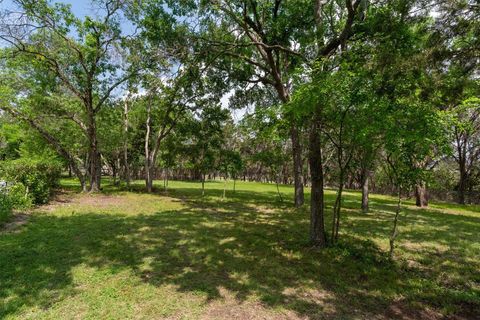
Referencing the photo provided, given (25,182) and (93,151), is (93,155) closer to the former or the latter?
(93,151)

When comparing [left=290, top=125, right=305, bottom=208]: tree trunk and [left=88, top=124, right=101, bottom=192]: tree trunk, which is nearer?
[left=290, top=125, right=305, bottom=208]: tree trunk

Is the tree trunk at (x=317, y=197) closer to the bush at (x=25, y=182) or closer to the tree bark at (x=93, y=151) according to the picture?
the bush at (x=25, y=182)

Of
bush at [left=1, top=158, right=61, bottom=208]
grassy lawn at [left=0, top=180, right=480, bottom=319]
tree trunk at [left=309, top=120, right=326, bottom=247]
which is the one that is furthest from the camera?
bush at [left=1, top=158, right=61, bottom=208]

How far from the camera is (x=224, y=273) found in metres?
4.86

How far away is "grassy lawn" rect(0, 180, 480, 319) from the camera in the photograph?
3.72 metres

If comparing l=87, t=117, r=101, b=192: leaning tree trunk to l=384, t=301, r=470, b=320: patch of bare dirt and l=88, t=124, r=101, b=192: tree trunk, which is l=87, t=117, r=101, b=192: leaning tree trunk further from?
l=384, t=301, r=470, b=320: patch of bare dirt

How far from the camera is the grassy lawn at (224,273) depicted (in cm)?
372

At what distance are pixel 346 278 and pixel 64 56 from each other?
1715cm

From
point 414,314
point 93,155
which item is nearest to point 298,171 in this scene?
point 414,314

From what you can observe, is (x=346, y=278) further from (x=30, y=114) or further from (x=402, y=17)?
(x=30, y=114)

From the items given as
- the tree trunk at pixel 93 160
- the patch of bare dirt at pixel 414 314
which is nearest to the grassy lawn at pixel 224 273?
the patch of bare dirt at pixel 414 314

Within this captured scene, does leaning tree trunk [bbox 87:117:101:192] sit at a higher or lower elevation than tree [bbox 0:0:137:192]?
lower

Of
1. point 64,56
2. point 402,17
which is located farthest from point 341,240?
point 64,56

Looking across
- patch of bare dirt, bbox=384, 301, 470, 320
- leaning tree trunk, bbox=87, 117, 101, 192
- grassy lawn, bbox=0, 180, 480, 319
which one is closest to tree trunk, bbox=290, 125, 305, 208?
grassy lawn, bbox=0, 180, 480, 319
